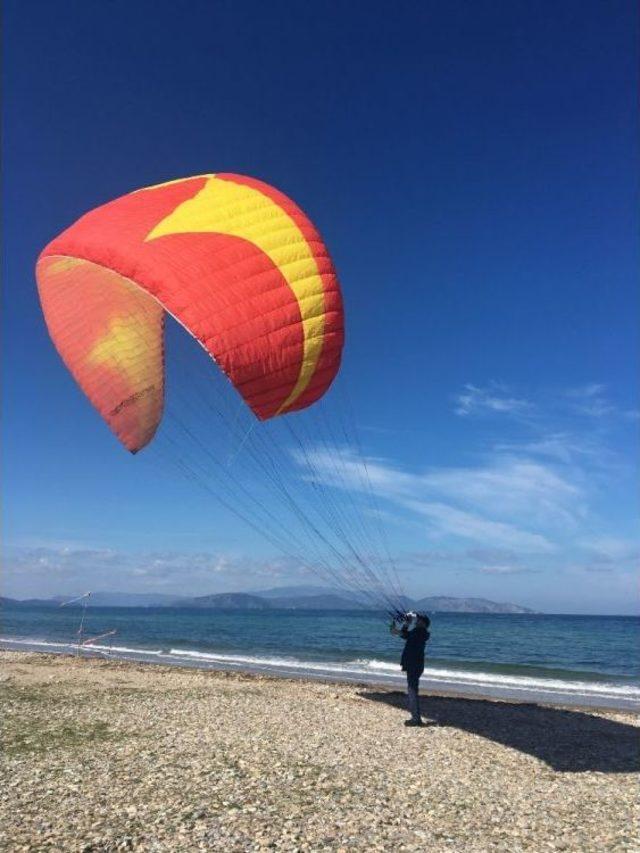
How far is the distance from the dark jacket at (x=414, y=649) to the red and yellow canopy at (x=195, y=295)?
15.5 feet

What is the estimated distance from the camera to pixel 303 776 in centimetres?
751

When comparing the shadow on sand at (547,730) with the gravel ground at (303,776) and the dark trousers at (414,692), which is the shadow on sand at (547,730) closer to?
the gravel ground at (303,776)

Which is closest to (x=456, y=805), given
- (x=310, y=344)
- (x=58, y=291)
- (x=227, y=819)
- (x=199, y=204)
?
(x=227, y=819)

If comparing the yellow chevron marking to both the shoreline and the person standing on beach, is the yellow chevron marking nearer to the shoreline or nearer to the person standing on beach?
the person standing on beach

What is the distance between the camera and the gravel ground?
5.77m

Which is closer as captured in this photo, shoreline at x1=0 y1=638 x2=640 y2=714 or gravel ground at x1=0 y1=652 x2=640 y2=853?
gravel ground at x1=0 y1=652 x2=640 y2=853

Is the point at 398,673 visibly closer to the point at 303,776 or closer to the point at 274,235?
the point at 303,776

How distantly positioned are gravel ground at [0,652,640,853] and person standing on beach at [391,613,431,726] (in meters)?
0.41

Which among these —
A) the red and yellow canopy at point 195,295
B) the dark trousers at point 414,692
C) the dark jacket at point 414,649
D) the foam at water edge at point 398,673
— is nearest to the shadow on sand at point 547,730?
the dark trousers at point 414,692

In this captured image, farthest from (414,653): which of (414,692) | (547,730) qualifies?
(547,730)

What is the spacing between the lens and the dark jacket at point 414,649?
10.9 metres

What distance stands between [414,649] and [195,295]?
23.7 feet

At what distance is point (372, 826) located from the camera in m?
6.00

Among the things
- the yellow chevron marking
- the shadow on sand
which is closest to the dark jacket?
the shadow on sand
